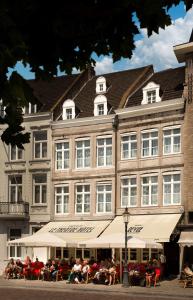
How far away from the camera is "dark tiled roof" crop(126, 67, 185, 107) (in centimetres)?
4116

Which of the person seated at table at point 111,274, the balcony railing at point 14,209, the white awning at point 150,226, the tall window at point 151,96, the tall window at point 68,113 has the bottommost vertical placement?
the person seated at table at point 111,274

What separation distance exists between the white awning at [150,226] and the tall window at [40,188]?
6.02 m

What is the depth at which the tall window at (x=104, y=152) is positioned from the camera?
42.8 m

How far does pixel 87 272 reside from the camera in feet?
111

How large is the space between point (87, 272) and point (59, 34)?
98.4 ft

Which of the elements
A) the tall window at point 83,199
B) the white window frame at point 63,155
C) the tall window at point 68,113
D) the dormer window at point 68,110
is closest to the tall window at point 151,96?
the dormer window at point 68,110

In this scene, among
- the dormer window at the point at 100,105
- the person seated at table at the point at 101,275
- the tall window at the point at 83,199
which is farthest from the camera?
the dormer window at the point at 100,105

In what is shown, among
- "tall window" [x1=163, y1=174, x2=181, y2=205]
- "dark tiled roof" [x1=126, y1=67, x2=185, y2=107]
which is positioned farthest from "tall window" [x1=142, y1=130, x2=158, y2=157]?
"dark tiled roof" [x1=126, y1=67, x2=185, y2=107]

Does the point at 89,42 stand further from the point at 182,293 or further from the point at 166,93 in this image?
the point at 166,93

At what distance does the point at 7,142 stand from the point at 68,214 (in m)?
39.0

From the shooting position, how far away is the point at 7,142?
508cm

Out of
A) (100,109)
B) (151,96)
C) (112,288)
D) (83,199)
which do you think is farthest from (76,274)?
(100,109)

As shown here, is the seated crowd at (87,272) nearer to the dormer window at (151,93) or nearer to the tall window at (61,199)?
the tall window at (61,199)

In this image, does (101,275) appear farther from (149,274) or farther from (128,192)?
(128,192)
